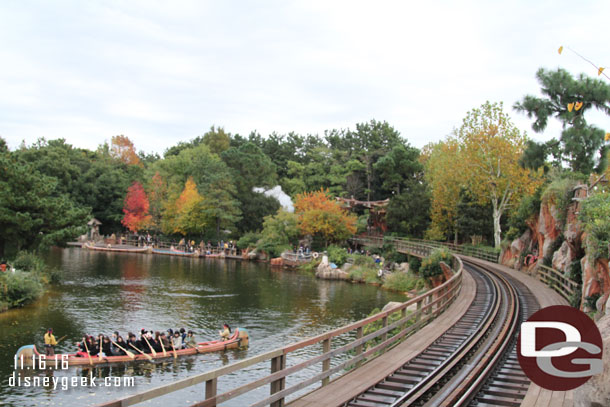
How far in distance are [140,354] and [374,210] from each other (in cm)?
4604

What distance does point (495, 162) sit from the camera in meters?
43.1

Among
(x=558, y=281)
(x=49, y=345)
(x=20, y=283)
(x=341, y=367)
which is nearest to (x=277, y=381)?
(x=341, y=367)

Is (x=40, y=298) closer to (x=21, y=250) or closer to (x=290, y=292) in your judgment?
(x=21, y=250)

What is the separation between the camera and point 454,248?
48.0 meters

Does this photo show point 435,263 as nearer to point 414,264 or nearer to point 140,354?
point 414,264

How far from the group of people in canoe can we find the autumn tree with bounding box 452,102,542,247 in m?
31.2

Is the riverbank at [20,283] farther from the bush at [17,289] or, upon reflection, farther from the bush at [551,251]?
the bush at [551,251]

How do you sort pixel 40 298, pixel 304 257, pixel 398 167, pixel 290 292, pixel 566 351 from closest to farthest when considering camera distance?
pixel 566 351 < pixel 40 298 < pixel 290 292 < pixel 304 257 < pixel 398 167

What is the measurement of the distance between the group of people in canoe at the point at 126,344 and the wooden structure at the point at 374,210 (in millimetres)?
41585

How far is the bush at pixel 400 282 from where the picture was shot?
3778cm

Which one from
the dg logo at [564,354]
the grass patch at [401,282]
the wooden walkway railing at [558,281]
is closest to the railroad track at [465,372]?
the dg logo at [564,354]

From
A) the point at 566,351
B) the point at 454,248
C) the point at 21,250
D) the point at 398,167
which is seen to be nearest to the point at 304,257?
the point at 454,248

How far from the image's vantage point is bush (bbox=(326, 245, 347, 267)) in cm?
4719

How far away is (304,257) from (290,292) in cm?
1580
